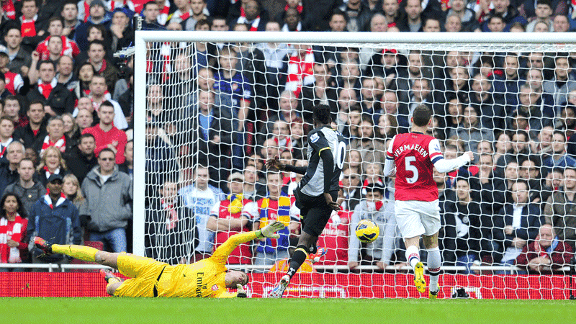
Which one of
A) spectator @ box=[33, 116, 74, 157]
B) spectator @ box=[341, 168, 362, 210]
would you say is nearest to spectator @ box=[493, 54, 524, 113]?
spectator @ box=[341, 168, 362, 210]

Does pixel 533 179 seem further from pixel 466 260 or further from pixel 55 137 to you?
pixel 55 137

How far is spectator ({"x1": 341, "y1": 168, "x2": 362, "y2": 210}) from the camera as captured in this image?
33.9ft

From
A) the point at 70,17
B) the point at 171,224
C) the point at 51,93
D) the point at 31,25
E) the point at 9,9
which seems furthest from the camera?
the point at 9,9

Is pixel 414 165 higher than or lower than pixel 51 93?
lower

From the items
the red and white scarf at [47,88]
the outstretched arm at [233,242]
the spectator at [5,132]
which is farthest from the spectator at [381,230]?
the spectator at [5,132]

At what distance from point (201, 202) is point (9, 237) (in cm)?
269

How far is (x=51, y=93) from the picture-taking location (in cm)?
1171

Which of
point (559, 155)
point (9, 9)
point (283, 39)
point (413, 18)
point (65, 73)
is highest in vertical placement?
point (9, 9)

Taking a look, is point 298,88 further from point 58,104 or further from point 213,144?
point 58,104

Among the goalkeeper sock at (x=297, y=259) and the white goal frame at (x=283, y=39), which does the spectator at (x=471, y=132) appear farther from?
the goalkeeper sock at (x=297, y=259)

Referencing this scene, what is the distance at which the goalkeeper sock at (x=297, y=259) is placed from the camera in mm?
8087

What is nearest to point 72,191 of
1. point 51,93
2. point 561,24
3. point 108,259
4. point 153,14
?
point 51,93

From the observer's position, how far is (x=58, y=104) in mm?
11625

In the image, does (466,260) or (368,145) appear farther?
(368,145)
